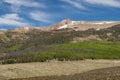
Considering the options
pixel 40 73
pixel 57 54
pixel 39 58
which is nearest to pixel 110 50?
pixel 57 54

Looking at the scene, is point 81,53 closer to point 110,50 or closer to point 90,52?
point 90,52

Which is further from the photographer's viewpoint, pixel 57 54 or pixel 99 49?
pixel 99 49

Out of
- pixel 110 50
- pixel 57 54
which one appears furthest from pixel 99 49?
pixel 57 54

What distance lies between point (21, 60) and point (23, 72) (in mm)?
51588

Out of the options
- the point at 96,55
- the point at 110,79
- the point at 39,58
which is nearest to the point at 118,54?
the point at 96,55

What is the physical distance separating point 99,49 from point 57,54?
115ft

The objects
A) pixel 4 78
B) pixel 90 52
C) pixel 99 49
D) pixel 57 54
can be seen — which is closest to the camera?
pixel 4 78

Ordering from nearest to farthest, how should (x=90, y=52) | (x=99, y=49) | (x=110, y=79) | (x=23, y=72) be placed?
(x=110, y=79) → (x=23, y=72) → (x=90, y=52) → (x=99, y=49)

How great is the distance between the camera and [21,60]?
441 ft

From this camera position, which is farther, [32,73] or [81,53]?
[81,53]

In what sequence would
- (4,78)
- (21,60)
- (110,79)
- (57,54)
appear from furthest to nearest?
(57,54) → (21,60) → (4,78) → (110,79)

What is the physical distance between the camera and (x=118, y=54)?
16925cm

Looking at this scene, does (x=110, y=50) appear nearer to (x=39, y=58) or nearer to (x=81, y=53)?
(x=81, y=53)

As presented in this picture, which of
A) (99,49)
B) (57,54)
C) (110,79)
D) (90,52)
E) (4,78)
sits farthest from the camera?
(99,49)
